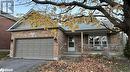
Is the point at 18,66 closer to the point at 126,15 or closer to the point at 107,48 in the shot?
the point at 126,15

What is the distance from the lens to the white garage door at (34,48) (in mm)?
25500

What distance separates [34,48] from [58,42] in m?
3.08

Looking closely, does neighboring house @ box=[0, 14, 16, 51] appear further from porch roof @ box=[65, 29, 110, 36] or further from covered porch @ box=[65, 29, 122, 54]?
porch roof @ box=[65, 29, 110, 36]

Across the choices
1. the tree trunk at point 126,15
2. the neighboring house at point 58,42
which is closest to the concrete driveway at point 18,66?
the neighboring house at point 58,42

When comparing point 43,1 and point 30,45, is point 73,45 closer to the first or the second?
point 30,45

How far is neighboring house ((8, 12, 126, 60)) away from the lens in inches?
1006

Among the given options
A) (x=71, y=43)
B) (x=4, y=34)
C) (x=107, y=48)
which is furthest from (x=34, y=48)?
(x=4, y=34)

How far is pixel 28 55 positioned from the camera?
87.0ft

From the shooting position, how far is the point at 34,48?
26.3 m

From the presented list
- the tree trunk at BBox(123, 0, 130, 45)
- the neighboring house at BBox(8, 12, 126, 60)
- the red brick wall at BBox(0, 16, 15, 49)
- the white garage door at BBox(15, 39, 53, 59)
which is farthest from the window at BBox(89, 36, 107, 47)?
the red brick wall at BBox(0, 16, 15, 49)

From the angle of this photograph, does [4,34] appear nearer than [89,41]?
No

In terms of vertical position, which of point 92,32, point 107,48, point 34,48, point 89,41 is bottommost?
point 34,48

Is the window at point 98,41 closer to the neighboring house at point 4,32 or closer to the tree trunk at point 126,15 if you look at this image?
the tree trunk at point 126,15

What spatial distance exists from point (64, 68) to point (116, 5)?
5785 millimetres
